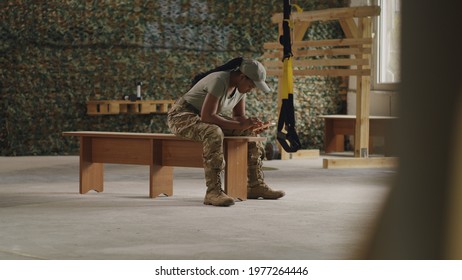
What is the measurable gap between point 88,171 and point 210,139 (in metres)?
1.30

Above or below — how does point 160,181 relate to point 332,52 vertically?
below

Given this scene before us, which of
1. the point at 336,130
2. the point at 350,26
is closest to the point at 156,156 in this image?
the point at 350,26

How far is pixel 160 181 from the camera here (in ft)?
18.8

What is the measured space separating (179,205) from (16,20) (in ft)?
18.4

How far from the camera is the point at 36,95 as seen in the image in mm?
10086

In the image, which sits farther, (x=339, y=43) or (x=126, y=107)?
(x=126, y=107)

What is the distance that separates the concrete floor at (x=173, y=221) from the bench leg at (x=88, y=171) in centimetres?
9

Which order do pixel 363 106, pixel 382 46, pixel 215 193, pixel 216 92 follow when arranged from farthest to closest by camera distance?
pixel 382 46
pixel 363 106
pixel 215 193
pixel 216 92

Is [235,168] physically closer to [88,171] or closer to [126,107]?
[88,171]

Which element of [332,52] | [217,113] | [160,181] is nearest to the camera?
[217,113]

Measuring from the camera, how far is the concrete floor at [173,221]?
3.47 metres

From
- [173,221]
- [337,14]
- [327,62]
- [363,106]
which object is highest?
[337,14]

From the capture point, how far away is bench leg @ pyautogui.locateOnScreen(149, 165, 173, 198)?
564 centimetres
